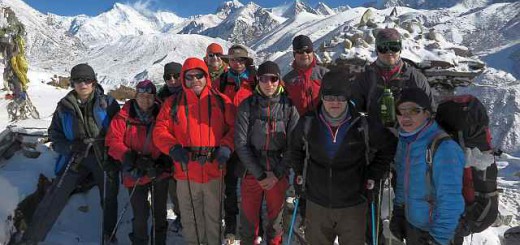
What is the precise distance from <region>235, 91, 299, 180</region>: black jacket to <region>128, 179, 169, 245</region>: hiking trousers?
1.31m

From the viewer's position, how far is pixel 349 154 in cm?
413

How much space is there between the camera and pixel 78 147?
18.1 feet

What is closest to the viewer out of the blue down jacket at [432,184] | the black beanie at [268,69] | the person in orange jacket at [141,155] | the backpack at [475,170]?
the blue down jacket at [432,184]

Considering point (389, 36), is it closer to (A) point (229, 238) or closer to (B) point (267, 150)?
(B) point (267, 150)

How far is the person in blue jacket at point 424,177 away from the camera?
3395mm

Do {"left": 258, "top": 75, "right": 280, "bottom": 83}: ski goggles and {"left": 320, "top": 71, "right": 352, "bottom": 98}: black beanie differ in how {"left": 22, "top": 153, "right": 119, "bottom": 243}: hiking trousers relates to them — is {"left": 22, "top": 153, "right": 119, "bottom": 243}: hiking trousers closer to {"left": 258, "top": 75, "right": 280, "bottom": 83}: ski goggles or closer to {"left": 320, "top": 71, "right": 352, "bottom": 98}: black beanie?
{"left": 258, "top": 75, "right": 280, "bottom": 83}: ski goggles

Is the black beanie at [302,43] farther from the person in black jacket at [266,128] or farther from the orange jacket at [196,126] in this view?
the orange jacket at [196,126]

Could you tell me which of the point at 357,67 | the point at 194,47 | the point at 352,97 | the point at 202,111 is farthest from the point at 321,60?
the point at 194,47

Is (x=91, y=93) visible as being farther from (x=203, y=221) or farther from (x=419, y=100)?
(x=419, y=100)

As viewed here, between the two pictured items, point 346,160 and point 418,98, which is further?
point 346,160

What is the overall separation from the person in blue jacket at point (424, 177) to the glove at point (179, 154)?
7.61 ft

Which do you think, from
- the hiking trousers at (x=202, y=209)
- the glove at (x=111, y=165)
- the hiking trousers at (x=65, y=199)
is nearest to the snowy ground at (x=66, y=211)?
the hiking trousers at (x=65, y=199)

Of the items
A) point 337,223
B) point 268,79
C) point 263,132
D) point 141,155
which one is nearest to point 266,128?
point 263,132

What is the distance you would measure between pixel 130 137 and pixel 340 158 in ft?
8.94
